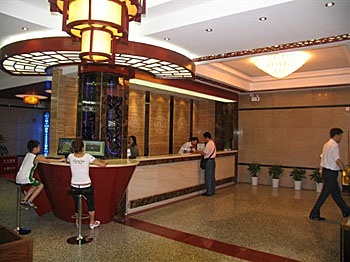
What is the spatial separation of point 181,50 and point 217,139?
5.64 metres

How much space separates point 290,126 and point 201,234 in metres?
6.17

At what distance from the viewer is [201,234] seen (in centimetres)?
494

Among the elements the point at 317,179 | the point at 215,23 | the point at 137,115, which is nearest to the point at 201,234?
the point at 215,23

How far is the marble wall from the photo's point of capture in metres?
9.20

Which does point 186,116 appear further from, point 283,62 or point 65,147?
point 65,147

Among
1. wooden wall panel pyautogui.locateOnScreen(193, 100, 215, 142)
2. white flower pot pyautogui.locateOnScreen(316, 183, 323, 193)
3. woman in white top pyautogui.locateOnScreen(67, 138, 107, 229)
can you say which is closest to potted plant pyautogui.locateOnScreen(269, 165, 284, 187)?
white flower pot pyautogui.locateOnScreen(316, 183, 323, 193)

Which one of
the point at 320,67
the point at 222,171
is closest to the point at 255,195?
the point at 222,171

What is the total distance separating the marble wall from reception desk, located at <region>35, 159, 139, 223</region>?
20.1 feet

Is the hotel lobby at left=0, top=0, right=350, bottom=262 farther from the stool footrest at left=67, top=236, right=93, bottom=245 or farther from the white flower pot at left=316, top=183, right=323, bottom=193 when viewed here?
the white flower pot at left=316, top=183, right=323, bottom=193

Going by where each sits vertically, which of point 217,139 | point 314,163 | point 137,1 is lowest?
point 314,163

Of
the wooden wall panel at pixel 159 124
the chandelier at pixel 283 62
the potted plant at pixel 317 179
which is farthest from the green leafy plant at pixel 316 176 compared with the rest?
the wooden wall panel at pixel 159 124

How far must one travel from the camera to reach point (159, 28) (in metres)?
4.65

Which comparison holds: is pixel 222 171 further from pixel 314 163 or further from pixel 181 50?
pixel 181 50

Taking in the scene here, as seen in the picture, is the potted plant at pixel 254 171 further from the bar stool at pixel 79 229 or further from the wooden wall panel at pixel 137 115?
the bar stool at pixel 79 229
